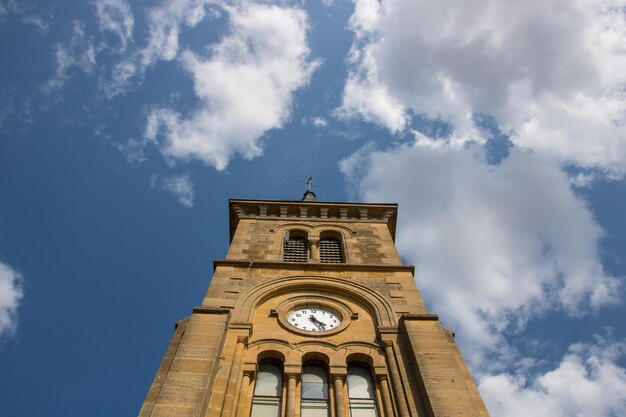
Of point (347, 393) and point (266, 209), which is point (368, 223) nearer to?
point (266, 209)

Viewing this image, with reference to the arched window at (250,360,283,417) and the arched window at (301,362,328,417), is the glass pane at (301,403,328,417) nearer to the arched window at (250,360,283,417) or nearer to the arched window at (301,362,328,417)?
the arched window at (301,362,328,417)

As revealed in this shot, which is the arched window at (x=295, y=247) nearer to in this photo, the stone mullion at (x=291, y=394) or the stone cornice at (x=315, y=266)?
the stone cornice at (x=315, y=266)

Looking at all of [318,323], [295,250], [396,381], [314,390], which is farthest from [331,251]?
[396,381]

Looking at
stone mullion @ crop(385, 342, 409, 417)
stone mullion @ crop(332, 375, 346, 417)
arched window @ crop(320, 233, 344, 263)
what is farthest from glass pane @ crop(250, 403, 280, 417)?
arched window @ crop(320, 233, 344, 263)

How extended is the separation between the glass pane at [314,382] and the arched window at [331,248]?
7322 mm

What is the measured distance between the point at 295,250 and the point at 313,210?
3788 mm

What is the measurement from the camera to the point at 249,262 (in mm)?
18797

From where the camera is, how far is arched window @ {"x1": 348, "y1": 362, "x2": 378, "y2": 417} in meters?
12.8

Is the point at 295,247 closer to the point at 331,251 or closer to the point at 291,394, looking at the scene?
the point at 331,251

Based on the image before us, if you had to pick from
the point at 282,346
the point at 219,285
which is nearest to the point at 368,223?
the point at 219,285

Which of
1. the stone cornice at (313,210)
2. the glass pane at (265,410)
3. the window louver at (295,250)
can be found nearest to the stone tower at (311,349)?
the glass pane at (265,410)

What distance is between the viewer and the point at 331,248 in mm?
22750

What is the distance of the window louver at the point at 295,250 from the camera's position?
70.3 feet

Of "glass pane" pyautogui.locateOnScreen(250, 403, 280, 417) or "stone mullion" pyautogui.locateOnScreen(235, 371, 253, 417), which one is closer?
"stone mullion" pyautogui.locateOnScreen(235, 371, 253, 417)
